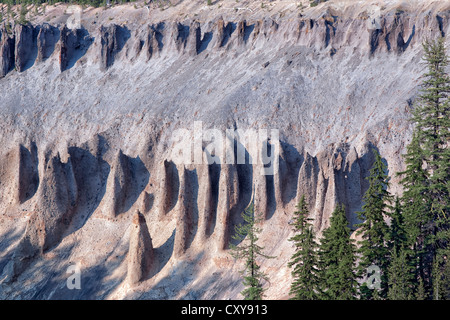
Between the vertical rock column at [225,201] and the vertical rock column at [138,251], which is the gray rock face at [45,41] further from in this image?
the vertical rock column at [225,201]

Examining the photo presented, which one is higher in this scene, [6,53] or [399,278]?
[6,53]

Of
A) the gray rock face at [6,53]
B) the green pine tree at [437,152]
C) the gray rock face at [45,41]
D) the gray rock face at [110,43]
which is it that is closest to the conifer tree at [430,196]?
the green pine tree at [437,152]

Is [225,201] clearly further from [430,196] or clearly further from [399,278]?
[399,278]

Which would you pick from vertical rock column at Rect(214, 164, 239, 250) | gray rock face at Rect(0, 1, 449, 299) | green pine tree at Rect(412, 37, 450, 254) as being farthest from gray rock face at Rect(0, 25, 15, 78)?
green pine tree at Rect(412, 37, 450, 254)

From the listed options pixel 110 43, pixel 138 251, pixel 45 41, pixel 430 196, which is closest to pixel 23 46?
pixel 45 41

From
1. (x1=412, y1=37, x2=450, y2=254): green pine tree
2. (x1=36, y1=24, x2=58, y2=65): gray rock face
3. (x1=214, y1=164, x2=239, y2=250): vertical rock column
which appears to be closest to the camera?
(x1=412, y1=37, x2=450, y2=254): green pine tree

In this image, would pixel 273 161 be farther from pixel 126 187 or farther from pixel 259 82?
pixel 126 187

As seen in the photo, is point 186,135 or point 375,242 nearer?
point 375,242

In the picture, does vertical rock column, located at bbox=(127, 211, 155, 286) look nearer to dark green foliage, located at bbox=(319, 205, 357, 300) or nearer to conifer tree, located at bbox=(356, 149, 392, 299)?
dark green foliage, located at bbox=(319, 205, 357, 300)

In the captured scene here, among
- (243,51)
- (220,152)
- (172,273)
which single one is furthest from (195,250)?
(243,51)
